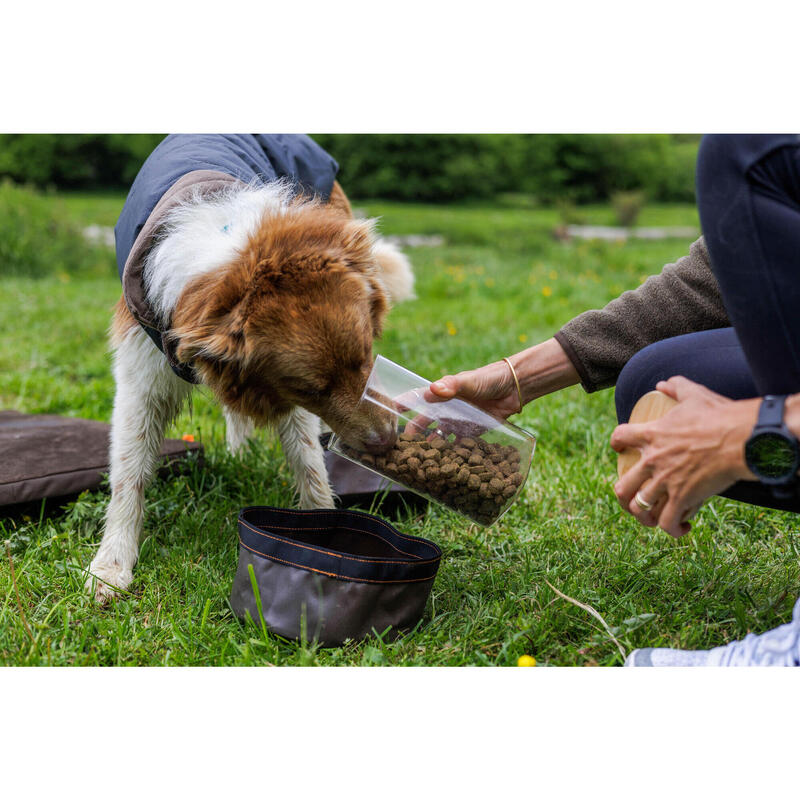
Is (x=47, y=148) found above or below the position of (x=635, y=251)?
below

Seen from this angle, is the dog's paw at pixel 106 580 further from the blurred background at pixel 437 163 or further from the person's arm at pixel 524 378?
the blurred background at pixel 437 163

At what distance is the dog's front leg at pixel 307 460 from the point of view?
3609 mm

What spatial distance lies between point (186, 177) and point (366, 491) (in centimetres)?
151

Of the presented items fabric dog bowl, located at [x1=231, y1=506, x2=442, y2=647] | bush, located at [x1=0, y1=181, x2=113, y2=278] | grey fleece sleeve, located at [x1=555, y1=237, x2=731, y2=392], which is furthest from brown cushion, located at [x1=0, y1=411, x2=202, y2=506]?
bush, located at [x1=0, y1=181, x2=113, y2=278]

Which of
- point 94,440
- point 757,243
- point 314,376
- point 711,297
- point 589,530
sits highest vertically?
point 757,243

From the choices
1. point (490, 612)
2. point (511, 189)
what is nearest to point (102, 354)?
point (490, 612)

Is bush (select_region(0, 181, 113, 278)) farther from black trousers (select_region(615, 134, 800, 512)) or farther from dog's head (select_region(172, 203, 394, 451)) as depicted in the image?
black trousers (select_region(615, 134, 800, 512))

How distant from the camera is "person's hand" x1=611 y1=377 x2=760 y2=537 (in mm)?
2031

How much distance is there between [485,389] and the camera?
295 centimetres

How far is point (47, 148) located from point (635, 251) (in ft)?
36.3

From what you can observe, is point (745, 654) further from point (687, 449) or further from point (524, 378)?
point (524, 378)

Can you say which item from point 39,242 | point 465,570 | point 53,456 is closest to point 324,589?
point 465,570

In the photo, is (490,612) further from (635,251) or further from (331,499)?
(635,251)

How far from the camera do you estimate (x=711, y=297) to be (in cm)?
281
